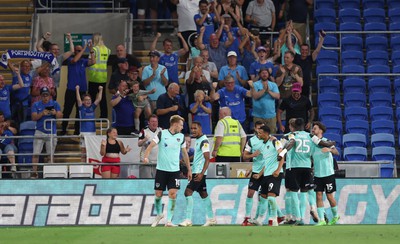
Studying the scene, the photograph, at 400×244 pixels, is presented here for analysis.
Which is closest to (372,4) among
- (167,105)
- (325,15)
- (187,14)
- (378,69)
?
(325,15)

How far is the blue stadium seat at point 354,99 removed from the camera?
102ft

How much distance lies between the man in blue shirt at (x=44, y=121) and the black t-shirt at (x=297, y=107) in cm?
561

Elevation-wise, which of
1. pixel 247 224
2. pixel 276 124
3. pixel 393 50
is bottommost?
pixel 247 224

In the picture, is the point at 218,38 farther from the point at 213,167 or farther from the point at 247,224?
the point at 247,224

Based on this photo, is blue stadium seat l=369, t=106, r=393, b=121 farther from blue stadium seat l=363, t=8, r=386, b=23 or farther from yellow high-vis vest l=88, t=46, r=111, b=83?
yellow high-vis vest l=88, t=46, r=111, b=83

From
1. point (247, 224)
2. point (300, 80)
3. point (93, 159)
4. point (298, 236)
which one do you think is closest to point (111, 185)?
point (93, 159)

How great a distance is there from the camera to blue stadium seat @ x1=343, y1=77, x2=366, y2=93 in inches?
1240

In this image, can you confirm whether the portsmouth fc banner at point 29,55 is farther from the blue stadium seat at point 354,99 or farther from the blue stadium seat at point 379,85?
the blue stadium seat at point 379,85

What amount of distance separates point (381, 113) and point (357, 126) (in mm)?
859

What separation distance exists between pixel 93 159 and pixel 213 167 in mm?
3145

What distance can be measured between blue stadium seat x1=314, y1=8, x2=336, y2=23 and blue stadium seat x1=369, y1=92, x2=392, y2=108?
3.26 meters

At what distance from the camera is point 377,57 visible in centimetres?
3234

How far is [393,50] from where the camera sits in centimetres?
3275

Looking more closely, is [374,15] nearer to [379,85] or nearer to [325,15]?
[325,15]
